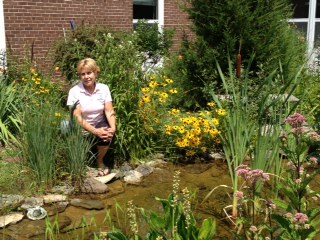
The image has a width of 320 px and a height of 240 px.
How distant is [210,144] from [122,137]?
110cm

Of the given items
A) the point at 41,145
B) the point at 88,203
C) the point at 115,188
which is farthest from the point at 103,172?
the point at 41,145

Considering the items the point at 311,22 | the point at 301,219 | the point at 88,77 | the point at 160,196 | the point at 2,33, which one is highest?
the point at 311,22

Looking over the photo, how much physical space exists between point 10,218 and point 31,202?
32 centimetres

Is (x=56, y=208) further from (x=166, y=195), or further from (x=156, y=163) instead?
(x=156, y=163)

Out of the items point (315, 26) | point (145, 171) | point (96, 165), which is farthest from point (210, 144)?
point (315, 26)

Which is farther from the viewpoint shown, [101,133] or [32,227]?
[101,133]

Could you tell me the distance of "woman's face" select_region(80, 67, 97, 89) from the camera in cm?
457

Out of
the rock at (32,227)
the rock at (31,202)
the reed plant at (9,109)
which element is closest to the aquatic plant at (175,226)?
the rock at (32,227)

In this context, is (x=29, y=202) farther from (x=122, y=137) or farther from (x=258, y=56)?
(x=258, y=56)

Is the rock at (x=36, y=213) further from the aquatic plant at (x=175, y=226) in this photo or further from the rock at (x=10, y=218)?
the aquatic plant at (x=175, y=226)

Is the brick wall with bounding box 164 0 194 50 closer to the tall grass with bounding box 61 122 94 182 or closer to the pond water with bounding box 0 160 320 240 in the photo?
the pond water with bounding box 0 160 320 240

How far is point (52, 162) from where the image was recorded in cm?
413

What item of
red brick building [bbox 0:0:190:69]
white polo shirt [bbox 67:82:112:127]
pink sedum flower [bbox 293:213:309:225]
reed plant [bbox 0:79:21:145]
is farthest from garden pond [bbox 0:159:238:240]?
red brick building [bbox 0:0:190:69]

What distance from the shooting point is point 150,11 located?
10398mm
